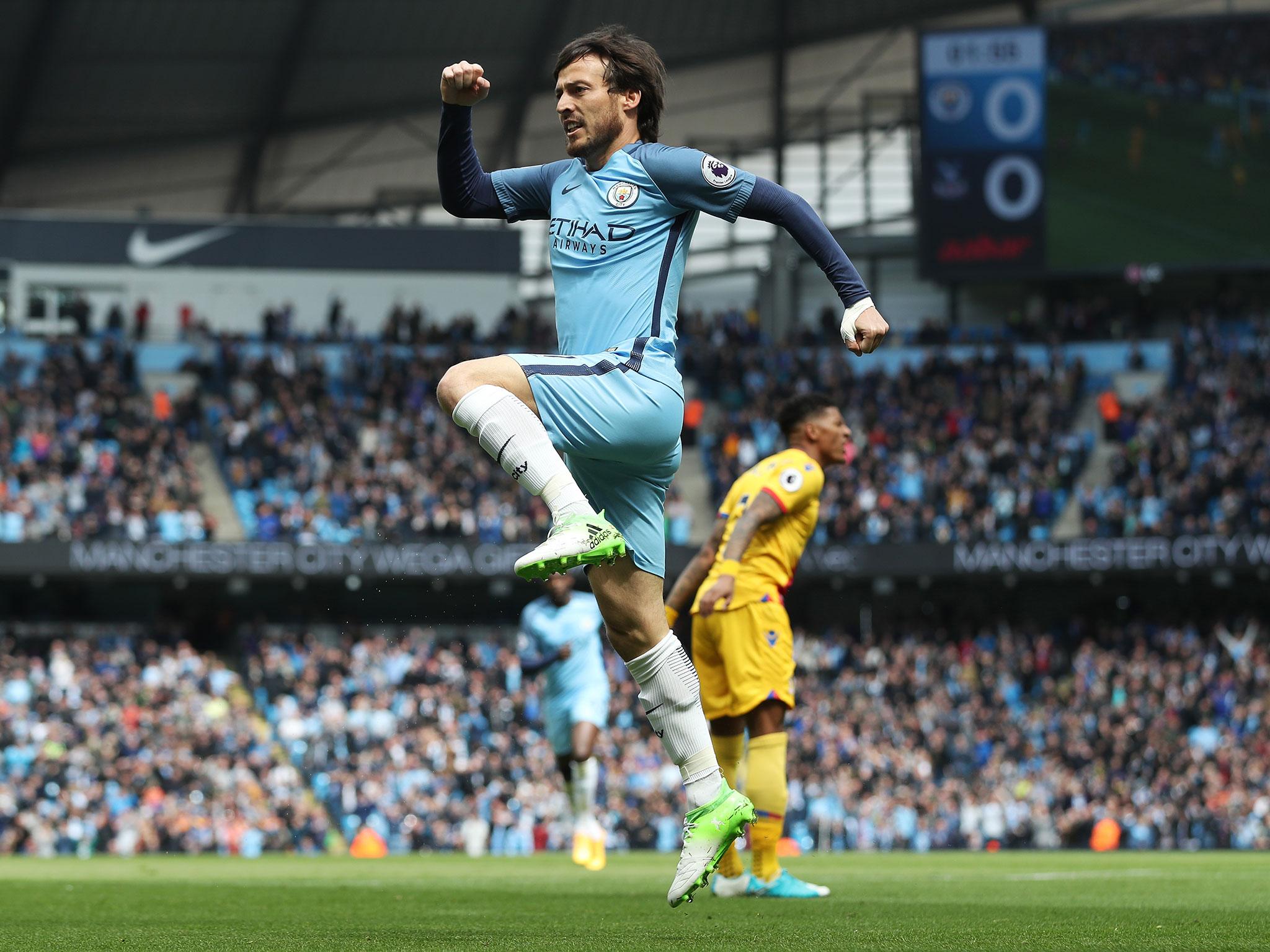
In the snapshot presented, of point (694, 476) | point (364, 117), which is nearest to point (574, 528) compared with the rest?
point (694, 476)

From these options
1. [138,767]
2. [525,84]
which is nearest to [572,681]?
[138,767]

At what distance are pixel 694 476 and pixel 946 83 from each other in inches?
390

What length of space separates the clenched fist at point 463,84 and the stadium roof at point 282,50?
34.4 meters

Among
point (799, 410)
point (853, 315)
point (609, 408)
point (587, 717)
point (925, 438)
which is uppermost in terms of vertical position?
point (925, 438)

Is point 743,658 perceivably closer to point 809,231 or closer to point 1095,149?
point 809,231

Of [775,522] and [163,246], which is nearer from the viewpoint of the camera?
[775,522]

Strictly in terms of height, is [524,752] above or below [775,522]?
below

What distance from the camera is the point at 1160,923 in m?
6.48

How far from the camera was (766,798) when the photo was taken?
8.42 meters

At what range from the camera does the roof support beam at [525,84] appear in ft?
137

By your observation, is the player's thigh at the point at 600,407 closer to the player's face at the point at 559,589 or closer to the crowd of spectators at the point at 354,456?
the player's face at the point at 559,589

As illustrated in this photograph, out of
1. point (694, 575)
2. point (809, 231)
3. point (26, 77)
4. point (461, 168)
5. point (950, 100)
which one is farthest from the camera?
point (26, 77)

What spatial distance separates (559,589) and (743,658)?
190 inches

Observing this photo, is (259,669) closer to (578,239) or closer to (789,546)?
(789,546)
